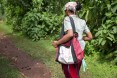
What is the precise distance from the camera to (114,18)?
6.83 metres

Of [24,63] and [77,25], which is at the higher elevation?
[77,25]

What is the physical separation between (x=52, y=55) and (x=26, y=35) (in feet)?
9.70

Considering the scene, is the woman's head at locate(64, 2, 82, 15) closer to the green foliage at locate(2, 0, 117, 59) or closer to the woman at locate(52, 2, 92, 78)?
the woman at locate(52, 2, 92, 78)

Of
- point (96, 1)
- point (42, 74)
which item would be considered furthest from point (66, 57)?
point (96, 1)

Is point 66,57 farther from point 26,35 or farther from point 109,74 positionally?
point 26,35

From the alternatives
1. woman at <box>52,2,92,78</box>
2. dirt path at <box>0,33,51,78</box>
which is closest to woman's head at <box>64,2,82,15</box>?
woman at <box>52,2,92,78</box>

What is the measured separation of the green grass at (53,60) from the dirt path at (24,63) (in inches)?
6.7

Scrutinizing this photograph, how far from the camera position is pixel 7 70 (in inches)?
259

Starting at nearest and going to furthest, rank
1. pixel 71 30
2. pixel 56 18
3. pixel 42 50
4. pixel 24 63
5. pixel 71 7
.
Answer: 1. pixel 71 30
2. pixel 71 7
3. pixel 24 63
4. pixel 42 50
5. pixel 56 18

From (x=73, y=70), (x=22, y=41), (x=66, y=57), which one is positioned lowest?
(x=22, y=41)

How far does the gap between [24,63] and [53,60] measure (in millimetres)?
806

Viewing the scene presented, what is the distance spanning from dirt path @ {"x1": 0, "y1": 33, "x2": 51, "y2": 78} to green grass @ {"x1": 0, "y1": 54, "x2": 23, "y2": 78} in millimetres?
171

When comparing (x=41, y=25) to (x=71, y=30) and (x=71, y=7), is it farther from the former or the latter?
(x=71, y=30)

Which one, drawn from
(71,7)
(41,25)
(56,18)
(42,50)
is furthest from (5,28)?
(71,7)
